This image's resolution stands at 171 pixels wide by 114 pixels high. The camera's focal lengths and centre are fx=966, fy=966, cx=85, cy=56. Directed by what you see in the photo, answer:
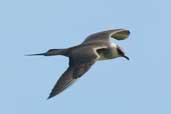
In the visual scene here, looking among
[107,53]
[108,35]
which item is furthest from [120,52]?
[107,53]

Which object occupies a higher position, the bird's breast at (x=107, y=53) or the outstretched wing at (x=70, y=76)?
the outstretched wing at (x=70, y=76)

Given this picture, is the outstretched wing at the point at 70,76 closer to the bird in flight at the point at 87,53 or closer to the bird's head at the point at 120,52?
the bird in flight at the point at 87,53

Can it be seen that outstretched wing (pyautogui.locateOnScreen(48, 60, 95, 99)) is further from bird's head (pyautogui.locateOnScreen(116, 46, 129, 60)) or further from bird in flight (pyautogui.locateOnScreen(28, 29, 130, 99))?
bird's head (pyautogui.locateOnScreen(116, 46, 129, 60))

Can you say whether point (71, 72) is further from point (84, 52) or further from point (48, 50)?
point (48, 50)

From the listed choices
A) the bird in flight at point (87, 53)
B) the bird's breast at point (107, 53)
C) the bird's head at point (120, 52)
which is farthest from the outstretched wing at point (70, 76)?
the bird's head at point (120, 52)

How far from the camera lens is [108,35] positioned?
27.8 metres

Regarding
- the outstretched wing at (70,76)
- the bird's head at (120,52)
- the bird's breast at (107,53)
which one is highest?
the outstretched wing at (70,76)

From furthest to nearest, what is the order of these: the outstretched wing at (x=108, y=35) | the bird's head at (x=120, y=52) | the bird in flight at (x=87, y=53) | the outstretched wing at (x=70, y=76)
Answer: the outstretched wing at (x=108, y=35) < the bird's head at (x=120, y=52) < the bird in flight at (x=87, y=53) < the outstretched wing at (x=70, y=76)

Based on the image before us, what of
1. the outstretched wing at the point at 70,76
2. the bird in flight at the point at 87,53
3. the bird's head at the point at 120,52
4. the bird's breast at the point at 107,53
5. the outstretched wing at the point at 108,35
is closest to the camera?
the outstretched wing at the point at 70,76

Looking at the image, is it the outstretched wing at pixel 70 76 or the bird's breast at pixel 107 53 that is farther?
the bird's breast at pixel 107 53

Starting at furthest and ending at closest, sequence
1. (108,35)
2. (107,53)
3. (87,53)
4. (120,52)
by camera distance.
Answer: (108,35) → (120,52) → (107,53) → (87,53)

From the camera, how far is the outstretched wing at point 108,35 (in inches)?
1085

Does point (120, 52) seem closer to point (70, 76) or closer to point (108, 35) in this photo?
point (108, 35)

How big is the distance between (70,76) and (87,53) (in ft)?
4.65
